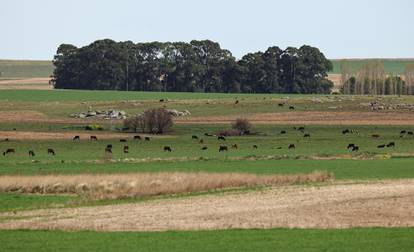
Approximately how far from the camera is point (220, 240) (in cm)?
2734

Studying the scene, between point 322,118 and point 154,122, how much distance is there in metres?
23.3

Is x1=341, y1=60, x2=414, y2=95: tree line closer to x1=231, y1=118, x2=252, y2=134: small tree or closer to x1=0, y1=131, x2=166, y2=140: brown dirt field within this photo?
x1=231, y1=118, x2=252, y2=134: small tree

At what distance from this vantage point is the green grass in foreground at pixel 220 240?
25922 mm

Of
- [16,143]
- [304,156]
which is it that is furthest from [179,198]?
[16,143]

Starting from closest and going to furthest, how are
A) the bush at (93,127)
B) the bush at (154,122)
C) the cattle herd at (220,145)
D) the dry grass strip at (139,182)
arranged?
1. the dry grass strip at (139,182)
2. the cattle herd at (220,145)
3. the bush at (154,122)
4. the bush at (93,127)

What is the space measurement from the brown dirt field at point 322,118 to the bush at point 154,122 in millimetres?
10333

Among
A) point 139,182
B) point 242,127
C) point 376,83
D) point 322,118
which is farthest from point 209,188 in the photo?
point 376,83

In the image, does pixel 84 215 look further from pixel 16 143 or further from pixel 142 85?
pixel 142 85

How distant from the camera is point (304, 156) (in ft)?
202

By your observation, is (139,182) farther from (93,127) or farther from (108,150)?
(93,127)

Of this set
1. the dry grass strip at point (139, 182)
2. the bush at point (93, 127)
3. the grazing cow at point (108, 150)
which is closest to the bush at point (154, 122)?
the bush at point (93, 127)

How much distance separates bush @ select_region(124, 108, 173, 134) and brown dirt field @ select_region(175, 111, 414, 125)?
1033 centimetres

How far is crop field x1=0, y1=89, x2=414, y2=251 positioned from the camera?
28125 millimetres

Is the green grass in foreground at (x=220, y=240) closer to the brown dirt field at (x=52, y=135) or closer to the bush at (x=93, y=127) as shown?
the brown dirt field at (x=52, y=135)
